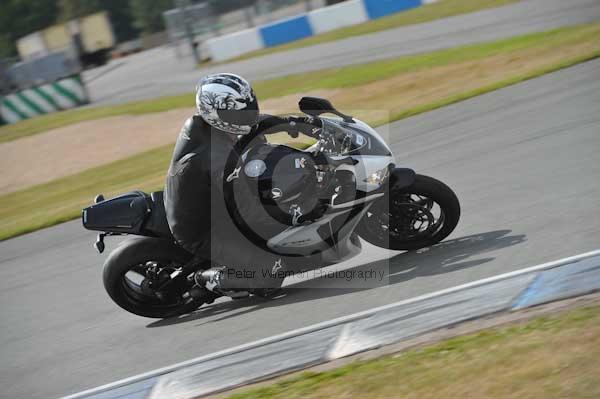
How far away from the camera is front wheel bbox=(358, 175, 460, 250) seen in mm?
5777

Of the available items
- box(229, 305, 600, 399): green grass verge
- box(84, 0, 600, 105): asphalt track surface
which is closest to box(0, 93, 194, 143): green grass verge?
box(84, 0, 600, 105): asphalt track surface

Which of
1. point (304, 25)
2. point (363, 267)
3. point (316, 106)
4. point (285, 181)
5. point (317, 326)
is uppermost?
point (316, 106)

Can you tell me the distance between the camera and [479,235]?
6.13m

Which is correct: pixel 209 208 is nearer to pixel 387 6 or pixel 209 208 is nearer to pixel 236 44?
pixel 387 6

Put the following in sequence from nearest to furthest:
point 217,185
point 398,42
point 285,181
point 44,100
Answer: point 285,181 < point 217,185 < point 398,42 < point 44,100

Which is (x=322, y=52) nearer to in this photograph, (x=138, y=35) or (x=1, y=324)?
(x=1, y=324)

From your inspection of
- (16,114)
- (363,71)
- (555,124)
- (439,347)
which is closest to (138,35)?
(16,114)

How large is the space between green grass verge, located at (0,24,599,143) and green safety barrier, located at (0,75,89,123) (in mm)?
5076

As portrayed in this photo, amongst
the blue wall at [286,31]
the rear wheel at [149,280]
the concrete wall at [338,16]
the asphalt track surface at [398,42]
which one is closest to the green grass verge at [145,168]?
the asphalt track surface at [398,42]

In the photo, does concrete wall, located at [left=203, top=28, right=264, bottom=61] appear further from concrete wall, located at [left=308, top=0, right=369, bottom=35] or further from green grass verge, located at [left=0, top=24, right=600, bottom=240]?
green grass verge, located at [left=0, top=24, right=600, bottom=240]

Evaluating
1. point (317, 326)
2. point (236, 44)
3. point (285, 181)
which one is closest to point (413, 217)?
point (285, 181)

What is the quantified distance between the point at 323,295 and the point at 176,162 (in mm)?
1405

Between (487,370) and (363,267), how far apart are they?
2291 millimetres

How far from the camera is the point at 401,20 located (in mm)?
24594
